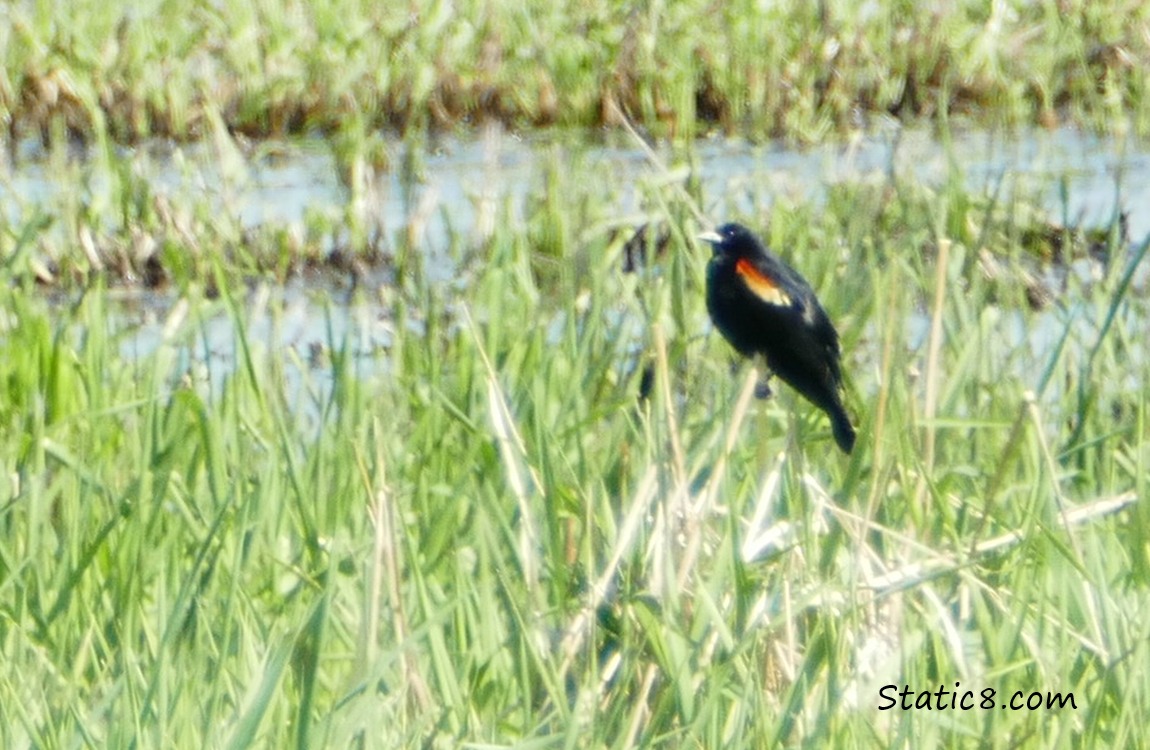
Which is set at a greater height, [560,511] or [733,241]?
[733,241]

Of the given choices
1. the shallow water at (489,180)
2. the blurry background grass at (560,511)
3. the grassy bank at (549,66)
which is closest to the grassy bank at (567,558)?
the blurry background grass at (560,511)

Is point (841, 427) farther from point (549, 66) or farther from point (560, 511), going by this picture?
point (549, 66)

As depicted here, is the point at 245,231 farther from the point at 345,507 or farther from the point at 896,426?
the point at 896,426

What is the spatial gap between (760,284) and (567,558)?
0.73 meters

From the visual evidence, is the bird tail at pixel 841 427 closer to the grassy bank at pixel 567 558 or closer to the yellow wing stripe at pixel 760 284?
the grassy bank at pixel 567 558

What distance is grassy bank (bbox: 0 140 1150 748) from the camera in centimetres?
218

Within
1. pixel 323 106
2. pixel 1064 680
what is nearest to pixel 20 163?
pixel 323 106

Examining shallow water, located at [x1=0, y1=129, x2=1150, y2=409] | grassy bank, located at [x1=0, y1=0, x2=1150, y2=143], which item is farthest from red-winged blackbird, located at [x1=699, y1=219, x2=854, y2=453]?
grassy bank, located at [x1=0, y1=0, x2=1150, y2=143]

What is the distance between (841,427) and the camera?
124 inches

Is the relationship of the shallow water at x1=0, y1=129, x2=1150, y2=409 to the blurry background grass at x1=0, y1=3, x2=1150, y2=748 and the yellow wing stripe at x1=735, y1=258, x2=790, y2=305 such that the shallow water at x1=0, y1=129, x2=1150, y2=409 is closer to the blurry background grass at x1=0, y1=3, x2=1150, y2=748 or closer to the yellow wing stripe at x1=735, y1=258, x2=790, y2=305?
the blurry background grass at x1=0, y1=3, x2=1150, y2=748

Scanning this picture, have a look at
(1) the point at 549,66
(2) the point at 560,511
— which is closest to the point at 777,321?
(2) the point at 560,511

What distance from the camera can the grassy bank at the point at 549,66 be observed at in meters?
6.92

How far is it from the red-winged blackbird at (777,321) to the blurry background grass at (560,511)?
0.19 ft

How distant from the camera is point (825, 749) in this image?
2223mm
